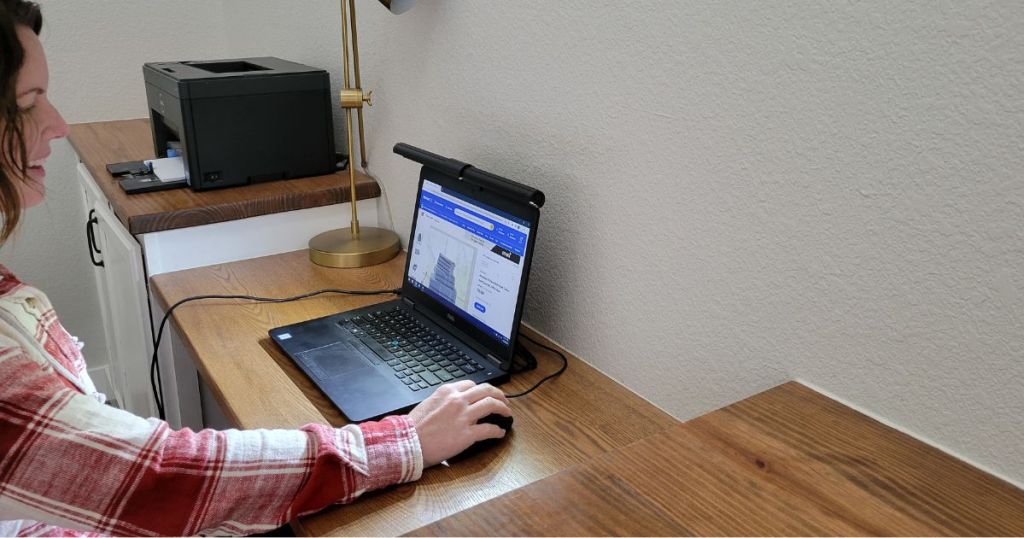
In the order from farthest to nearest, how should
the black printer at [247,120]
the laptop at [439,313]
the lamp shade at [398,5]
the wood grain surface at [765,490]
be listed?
the black printer at [247,120]
the lamp shade at [398,5]
the laptop at [439,313]
the wood grain surface at [765,490]

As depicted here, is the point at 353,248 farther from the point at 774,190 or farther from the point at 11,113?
the point at 774,190

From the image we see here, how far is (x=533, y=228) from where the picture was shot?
3.38ft

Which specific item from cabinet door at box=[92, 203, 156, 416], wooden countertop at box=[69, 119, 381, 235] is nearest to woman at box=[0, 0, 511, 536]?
wooden countertop at box=[69, 119, 381, 235]

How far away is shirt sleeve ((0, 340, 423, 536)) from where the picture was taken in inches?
29.1

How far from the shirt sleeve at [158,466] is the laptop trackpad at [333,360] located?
20 centimetres

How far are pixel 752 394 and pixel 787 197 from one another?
236 mm

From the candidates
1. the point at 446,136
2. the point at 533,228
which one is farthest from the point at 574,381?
the point at 446,136

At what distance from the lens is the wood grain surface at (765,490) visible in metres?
0.63

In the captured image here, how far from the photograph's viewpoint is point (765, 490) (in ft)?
2.20

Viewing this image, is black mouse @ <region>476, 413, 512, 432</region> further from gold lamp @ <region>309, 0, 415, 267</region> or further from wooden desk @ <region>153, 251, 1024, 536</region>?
gold lamp @ <region>309, 0, 415, 267</region>

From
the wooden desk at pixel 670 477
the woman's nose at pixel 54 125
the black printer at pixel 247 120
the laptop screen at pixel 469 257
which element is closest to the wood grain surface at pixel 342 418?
the wooden desk at pixel 670 477

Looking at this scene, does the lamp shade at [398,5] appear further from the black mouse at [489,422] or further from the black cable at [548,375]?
the black mouse at [489,422]

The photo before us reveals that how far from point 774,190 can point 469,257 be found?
0.48m

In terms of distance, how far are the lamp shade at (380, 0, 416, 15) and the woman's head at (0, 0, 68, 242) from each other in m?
0.56
